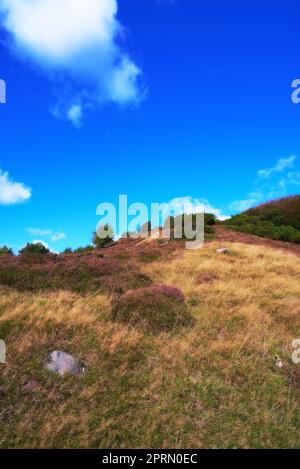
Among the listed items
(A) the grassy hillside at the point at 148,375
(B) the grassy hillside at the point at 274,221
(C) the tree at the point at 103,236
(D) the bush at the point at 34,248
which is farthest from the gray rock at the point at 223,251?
(C) the tree at the point at 103,236

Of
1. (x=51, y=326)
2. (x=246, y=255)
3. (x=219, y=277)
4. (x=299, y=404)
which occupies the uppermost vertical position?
(x=246, y=255)

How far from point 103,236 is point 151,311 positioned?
24.8 meters

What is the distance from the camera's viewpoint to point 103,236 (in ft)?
119

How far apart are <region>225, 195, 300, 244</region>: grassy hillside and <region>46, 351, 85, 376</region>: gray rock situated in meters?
29.5

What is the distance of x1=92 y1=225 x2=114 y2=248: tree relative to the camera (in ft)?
119

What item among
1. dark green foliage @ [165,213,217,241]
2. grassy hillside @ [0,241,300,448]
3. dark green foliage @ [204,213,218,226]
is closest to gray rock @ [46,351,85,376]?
grassy hillside @ [0,241,300,448]

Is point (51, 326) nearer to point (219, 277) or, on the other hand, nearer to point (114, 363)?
point (114, 363)

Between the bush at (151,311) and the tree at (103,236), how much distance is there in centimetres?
2285

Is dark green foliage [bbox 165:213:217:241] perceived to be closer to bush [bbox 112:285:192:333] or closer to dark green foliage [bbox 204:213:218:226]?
dark green foliage [bbox 204:213:218:226]

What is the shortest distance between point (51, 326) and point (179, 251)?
16.9m

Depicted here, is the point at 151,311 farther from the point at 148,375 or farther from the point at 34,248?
the point at 34,248

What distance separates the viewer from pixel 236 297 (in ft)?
49.4

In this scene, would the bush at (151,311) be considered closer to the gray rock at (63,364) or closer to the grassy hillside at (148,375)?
the grassy hillside at (148,375)
